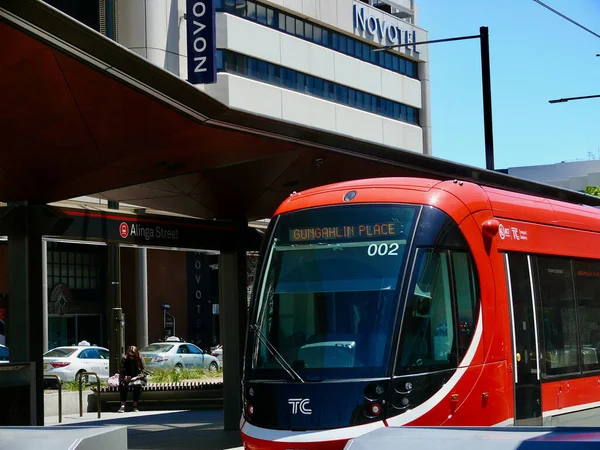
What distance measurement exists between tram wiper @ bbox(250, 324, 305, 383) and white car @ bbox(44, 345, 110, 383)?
75.7ft

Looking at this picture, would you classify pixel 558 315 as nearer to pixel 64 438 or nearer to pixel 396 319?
pixel 396 319

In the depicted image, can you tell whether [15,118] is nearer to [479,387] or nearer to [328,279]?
[328,279]

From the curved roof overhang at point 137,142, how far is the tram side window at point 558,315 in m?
3.42

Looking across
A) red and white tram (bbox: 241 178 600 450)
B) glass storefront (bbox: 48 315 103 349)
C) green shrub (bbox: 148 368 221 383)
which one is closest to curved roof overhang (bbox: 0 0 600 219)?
red and white tram (bbox: 241 178 600 450)

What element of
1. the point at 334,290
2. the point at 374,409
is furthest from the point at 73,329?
the point at 374,409

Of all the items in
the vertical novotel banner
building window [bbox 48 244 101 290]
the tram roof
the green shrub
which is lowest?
the green shrub

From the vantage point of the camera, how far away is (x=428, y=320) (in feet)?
31.8

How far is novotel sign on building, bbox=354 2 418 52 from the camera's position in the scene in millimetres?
57719

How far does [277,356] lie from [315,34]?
45.6m

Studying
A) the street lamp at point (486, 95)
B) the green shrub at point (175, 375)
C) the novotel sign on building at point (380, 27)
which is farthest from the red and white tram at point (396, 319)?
the novotel sign on building at point (380, 27)

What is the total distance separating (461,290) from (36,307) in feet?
20.8

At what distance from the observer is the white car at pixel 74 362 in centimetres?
3297

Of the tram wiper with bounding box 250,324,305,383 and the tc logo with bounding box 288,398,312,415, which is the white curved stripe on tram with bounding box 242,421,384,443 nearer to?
the tc logo with bounding box 288,398,312,415

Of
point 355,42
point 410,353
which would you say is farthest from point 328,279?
point 355,42
